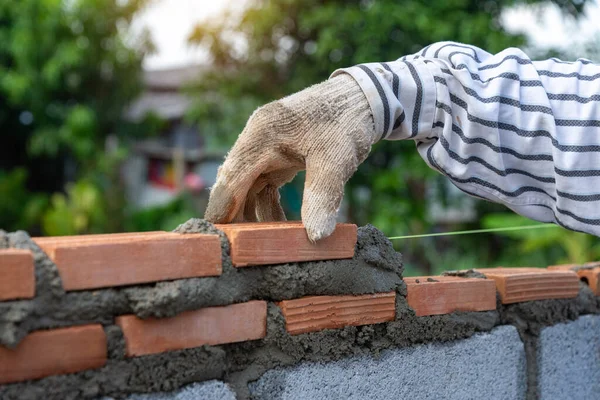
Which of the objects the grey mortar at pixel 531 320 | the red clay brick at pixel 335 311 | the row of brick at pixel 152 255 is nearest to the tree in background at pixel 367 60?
the grey mortar at pixel 531 320

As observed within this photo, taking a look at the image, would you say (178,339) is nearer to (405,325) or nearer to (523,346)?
(405,325)

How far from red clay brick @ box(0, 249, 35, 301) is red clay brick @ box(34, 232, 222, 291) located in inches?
2.1

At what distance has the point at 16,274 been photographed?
1146 millimetres

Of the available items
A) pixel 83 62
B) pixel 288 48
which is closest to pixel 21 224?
pixel 83 62

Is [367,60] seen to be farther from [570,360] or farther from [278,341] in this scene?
[278,341]

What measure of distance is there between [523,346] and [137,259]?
1295mm

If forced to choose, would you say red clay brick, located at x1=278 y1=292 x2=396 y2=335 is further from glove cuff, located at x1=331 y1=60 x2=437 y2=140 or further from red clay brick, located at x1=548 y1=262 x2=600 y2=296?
red clay brick, located at x1=548 y1=262 x2=600 y2=296

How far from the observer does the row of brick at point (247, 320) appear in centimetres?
119

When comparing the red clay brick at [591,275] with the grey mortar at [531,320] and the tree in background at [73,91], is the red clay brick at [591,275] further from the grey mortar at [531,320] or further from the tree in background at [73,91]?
the tree in background at [73,91]

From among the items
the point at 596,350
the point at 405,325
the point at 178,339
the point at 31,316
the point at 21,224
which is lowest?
the point at 21,224

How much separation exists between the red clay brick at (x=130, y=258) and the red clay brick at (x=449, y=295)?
616 mm

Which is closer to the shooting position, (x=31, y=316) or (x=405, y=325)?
(x=31, y=316)

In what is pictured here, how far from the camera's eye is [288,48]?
7.93m

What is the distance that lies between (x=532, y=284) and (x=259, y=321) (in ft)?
3.32
